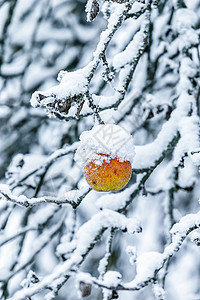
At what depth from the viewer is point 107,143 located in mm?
1354

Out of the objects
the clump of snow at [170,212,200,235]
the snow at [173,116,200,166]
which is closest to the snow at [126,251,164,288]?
the clump of snow at [170,212,200,235]

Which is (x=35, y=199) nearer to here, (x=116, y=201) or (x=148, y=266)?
(x=148, y=266)

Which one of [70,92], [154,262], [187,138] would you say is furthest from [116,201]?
[70,92]

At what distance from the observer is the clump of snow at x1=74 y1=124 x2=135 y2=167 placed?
1.33m

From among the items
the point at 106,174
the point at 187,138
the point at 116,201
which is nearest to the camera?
the point at 106,174

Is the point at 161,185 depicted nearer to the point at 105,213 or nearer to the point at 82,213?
the point at 105,213

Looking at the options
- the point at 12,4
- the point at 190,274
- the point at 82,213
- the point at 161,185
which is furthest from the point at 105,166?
the point at 190,274

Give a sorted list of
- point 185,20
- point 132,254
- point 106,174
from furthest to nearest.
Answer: point 185,20 → point 132,254 → point 106,174

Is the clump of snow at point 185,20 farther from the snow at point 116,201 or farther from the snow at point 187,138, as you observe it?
the snow at point 116,201

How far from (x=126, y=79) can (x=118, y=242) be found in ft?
6.31

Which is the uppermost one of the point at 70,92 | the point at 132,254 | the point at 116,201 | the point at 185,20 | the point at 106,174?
the point at 70,92

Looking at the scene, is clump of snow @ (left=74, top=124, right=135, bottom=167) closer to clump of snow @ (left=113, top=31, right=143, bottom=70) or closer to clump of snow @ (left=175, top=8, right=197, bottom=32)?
clump of snow @ (left=113, top=31, right=143, bottom=70)

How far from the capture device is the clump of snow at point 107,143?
52.6 inches

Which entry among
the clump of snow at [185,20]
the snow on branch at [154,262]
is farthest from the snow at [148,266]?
the clump of snow at [185,20]
